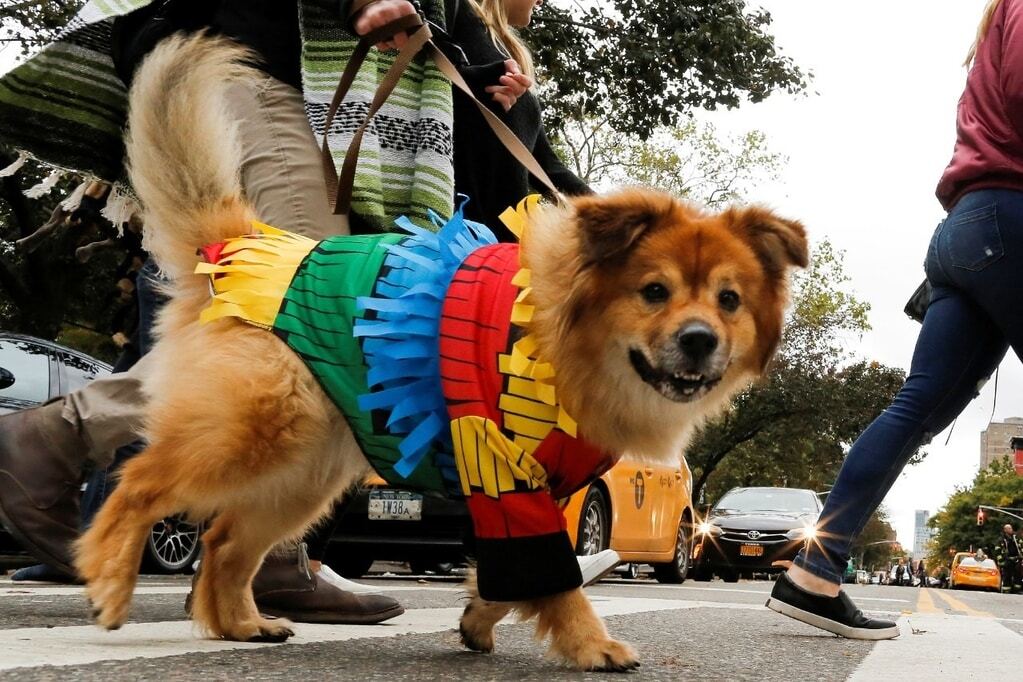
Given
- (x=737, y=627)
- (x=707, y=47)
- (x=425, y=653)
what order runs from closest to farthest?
1. (x=425, y=653)
2. (x=737, y=627)
3. (x=707, y=47)

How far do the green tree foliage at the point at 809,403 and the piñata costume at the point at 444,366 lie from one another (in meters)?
32.1

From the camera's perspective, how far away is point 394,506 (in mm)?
8750

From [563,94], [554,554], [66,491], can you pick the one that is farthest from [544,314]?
[563,94]

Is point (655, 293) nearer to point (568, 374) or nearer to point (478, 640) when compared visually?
point (568, 374)

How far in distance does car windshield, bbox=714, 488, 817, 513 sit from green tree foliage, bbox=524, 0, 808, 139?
9093mm

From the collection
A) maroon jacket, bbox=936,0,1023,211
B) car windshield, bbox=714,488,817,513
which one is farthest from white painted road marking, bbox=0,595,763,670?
car windshield, bbox=714,488,817,513

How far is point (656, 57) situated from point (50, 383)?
8.44 metres

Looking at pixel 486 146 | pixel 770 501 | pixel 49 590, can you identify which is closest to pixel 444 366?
pixel 486 146

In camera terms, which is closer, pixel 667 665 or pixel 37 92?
pixel 667 665

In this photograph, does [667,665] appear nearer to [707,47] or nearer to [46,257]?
[707,47]

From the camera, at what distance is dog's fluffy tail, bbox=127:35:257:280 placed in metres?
3.62

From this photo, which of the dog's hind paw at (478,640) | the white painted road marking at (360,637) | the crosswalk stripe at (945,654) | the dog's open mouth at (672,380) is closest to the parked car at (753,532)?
the crosswalk stripe at (945,654)

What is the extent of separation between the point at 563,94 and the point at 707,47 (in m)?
2.22

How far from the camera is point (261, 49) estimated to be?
4012 mm
